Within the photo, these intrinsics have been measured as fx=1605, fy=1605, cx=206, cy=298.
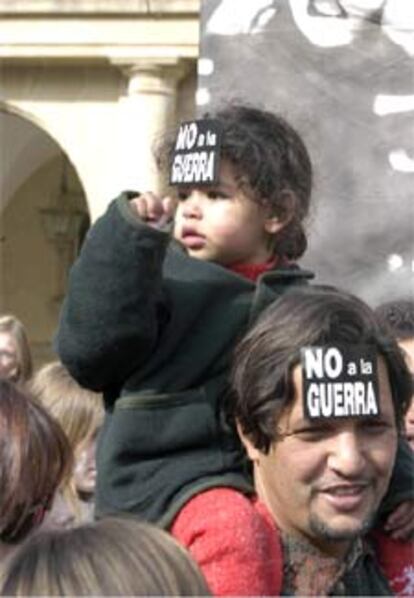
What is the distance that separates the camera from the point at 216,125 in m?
2.29

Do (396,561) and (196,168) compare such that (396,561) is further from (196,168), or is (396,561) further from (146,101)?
(146,101)

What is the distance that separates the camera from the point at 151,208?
6.84ft

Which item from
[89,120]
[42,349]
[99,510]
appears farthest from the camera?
[42,349]

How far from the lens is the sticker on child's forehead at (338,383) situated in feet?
6.61

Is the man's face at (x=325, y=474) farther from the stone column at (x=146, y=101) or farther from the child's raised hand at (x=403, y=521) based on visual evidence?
the stone column at (x=146, y=101)

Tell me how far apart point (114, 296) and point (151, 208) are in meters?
0.13

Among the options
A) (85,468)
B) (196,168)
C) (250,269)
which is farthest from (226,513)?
(85,468)

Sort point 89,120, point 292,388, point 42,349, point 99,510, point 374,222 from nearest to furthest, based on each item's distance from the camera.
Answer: point 292,388, point 99,510, point 374,222, point 89,120, point 42,349

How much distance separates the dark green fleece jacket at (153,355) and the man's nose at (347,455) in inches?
5.6

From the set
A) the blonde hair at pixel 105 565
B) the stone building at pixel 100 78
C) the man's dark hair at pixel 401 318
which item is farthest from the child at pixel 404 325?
the stone building at pixel 100 78

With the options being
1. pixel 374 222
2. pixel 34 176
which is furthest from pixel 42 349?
pixel 374 222

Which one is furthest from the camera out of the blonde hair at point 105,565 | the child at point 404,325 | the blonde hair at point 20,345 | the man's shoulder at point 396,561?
the blonde hair at point 20,345

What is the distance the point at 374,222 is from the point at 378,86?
1.17ft

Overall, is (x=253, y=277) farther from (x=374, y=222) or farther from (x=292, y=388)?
(x=374, y=222)
